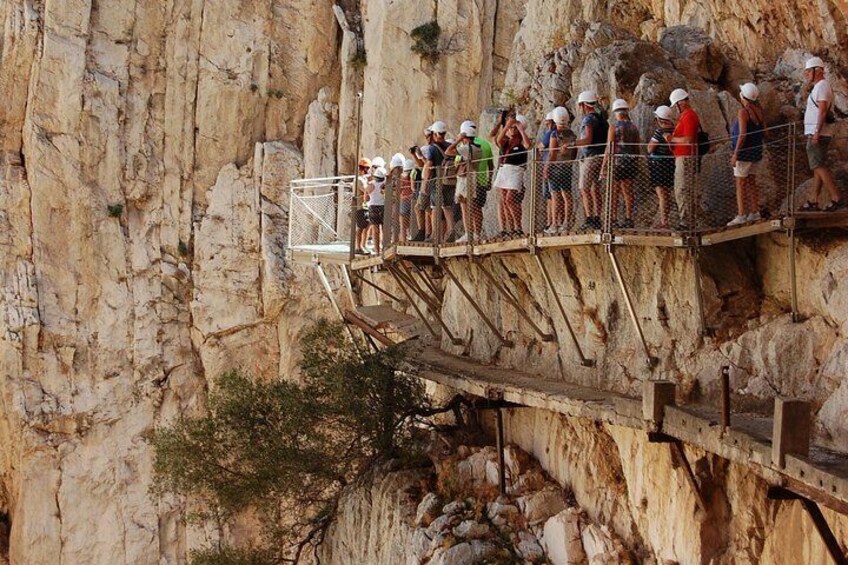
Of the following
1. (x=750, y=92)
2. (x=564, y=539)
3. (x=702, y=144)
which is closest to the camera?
(x=750, y=92)

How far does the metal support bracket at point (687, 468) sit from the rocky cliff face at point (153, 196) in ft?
71.7

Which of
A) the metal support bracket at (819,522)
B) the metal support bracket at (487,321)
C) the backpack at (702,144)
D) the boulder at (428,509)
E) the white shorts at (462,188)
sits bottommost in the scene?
the boulder at (428,509)

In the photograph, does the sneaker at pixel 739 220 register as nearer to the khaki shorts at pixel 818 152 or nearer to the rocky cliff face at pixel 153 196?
the khaki shorts at pixel 818 152

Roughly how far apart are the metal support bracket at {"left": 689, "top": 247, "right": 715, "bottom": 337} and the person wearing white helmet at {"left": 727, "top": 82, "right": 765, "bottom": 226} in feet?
1.83

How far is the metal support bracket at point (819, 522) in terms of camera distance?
10.3 meters

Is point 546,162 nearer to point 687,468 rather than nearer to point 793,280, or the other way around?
point 793,280

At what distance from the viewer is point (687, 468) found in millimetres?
12641

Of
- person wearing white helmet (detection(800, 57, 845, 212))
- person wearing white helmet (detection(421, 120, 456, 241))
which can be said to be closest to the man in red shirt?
person wearing white helmet (detection(800, 57, 845, 212))

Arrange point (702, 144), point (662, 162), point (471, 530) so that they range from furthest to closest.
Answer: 1. point (471, 530)
2. point (662, 162)
3. point (702, 144)

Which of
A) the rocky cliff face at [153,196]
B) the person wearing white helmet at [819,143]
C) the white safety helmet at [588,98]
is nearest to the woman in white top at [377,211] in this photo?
the white safety helmet at [588,98]

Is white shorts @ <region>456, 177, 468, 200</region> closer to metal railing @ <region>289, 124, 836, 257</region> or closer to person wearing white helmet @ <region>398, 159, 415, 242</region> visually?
metal railing @ <region>289, 124, 836, 257</region>

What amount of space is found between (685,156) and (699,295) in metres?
1.57


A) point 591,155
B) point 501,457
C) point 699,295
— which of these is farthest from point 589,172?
point 501,457

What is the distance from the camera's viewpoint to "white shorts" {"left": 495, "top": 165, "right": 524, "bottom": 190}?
16.2m
